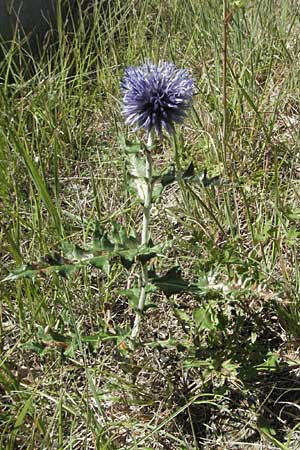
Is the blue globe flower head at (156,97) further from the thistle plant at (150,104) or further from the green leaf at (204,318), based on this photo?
the green leaf at (204,318)

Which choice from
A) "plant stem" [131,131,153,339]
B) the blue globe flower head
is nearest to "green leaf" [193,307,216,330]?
"plant stem" [131,131,153,339]

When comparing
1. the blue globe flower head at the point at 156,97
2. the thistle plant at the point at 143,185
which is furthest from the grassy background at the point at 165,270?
the blue globe flower head at the point at 156,97

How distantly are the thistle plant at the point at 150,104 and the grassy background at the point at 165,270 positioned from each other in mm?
201

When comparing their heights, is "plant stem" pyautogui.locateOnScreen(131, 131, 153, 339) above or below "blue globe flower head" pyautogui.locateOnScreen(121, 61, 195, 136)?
below

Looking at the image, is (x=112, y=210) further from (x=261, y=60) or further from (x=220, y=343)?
(x=261, y=60)

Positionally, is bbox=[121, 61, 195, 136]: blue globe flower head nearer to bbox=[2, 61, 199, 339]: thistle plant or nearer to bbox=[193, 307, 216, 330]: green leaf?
bbox=[2, 61, 199, 339]: thistle plant

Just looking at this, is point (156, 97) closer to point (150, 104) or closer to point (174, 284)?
point (150, 104)

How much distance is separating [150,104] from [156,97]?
0.8 inches

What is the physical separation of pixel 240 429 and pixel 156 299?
1.38 ft

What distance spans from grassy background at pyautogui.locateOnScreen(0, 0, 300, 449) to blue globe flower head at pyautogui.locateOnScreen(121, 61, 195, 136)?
26cm

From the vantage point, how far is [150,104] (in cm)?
139

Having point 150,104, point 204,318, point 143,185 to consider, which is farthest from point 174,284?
point 150,104

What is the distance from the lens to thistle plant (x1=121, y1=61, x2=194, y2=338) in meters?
1.38

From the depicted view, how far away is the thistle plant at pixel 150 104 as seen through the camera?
1.38 m
